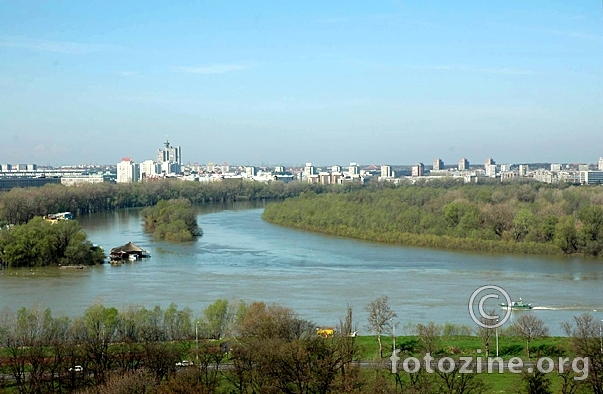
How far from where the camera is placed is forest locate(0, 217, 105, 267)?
10547 millimetres

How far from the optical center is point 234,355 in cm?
489

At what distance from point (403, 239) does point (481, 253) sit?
1.86m

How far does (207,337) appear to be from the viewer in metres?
6.09

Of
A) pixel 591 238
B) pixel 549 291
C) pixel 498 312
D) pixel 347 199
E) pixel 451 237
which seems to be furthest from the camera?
pixel 347 199

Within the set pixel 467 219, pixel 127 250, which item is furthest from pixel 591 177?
pixel 127 250

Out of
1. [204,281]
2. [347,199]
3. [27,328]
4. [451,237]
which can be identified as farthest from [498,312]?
[347,199]

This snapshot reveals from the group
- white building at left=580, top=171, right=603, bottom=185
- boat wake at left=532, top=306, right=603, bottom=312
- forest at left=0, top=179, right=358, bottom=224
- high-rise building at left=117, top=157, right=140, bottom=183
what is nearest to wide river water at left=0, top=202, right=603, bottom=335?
boat wake at left=532, top=306, right=603, bottom=312

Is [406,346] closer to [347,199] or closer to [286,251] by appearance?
[286,251]

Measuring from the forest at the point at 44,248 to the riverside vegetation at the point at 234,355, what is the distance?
4.41 m

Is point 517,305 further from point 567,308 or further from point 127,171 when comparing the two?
point 127,171

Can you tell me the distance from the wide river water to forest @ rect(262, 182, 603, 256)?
2.17ft

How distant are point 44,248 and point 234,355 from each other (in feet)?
21.1

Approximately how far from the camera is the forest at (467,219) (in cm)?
1196

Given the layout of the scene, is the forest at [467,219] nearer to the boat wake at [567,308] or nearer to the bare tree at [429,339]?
the boat wake at [567,308]
